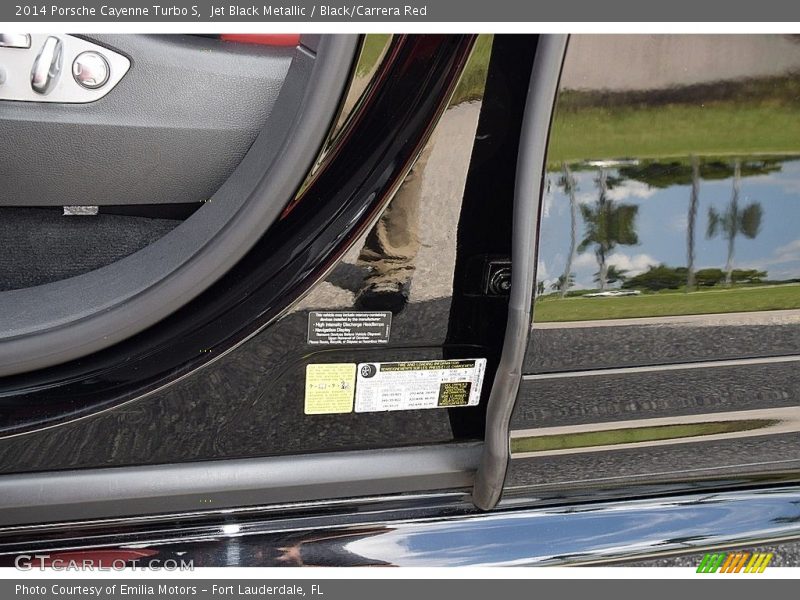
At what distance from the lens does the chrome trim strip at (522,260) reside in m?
0.67

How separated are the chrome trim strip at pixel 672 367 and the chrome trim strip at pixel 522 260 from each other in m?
0.04

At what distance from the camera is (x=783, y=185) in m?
0.74

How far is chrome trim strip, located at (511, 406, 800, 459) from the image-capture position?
821mm

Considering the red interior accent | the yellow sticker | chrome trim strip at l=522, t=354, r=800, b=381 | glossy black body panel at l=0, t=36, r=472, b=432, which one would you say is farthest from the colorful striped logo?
the red interior accent

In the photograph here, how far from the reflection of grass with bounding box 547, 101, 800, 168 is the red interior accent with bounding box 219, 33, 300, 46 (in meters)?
0.53

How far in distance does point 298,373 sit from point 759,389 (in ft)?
1.83

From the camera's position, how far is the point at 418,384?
0.81m

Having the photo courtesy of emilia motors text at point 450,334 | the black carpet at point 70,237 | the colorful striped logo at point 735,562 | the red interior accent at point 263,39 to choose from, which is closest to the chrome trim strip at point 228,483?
the photo courtesy of emilia motors text at point 450,334

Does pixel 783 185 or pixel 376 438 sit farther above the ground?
pixel 783 185

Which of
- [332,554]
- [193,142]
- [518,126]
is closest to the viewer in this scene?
[518,126]

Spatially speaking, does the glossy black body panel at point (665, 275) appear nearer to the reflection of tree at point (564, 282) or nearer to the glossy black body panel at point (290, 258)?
the reflection of tree at point (564, 282)

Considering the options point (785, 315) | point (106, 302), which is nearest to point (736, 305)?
point (785, 315)

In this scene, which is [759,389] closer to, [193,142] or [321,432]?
[321,432]

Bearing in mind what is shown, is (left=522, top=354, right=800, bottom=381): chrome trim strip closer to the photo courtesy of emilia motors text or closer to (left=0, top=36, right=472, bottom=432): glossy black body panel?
the photo courtesy of emilia motors text
